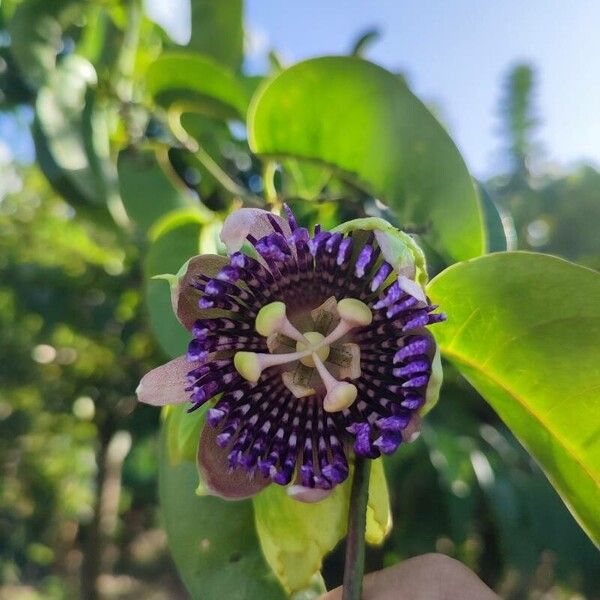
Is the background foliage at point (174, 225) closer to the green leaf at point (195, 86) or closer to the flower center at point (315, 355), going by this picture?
the green leaf at point (195, 86)

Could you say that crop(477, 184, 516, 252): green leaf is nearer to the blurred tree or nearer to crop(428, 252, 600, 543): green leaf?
crop(428, 252, 600, 543): green leaf

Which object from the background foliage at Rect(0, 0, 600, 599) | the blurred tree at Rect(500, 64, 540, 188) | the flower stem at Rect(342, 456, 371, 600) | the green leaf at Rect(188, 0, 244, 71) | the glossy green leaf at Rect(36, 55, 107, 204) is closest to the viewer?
the flower stem at Rect(342, 456, 371, 600)

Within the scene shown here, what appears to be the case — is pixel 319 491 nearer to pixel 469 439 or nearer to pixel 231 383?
pixel 231 383

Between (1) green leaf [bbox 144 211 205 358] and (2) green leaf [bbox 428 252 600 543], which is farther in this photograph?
(1) green leaf [bbox 144 211 205 358]

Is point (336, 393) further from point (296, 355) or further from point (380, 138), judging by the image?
point (380, 138)

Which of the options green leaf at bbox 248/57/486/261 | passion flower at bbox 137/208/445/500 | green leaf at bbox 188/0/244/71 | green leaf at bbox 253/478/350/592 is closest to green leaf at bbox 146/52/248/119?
green leaf at bbox 188/0/244/71

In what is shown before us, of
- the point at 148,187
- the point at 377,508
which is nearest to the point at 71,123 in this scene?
the point at 148,187

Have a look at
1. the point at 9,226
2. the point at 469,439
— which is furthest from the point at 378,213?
the point at 9,226

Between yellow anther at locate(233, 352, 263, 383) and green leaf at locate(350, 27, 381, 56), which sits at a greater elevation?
green leaf at locate(350, 27, 381, 56)

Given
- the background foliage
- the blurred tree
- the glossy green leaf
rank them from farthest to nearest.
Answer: the blurred tree
the glossy green leaf
the background foliage
